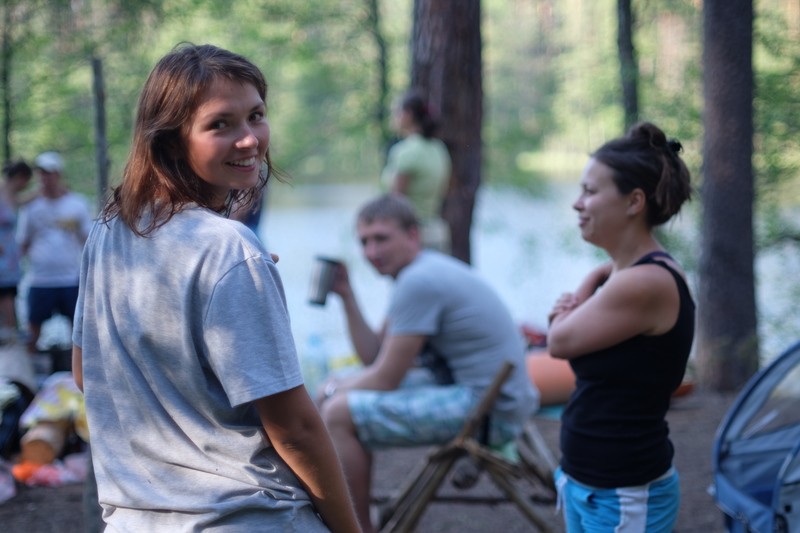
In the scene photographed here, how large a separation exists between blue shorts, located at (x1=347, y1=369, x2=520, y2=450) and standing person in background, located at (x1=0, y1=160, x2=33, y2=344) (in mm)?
3890

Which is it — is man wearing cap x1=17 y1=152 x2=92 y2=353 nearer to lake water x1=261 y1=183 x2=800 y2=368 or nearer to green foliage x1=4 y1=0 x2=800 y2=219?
green foliage x1=4 y1=0 x2=800 y2=219

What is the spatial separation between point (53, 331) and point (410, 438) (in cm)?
586

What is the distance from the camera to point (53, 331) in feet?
27.9

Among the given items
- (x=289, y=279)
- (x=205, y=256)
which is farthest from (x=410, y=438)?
(x=289, y=279)

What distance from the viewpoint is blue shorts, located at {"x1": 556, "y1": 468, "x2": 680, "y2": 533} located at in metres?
2.19

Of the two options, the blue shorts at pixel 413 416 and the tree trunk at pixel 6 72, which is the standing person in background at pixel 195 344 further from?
the tree trunk at pixel 6 72

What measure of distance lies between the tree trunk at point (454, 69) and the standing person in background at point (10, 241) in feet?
10.0

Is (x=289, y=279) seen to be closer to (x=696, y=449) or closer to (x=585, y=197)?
(x=696, y=449)

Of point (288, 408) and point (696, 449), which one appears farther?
point (696, 449)

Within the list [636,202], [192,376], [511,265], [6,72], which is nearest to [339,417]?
[636,202]

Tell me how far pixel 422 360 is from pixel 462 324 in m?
0.34

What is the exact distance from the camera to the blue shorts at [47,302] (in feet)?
22.9

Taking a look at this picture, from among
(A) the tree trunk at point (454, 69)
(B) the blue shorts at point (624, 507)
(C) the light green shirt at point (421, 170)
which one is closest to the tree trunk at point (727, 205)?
(C) the light green shirt at point (421, 170)

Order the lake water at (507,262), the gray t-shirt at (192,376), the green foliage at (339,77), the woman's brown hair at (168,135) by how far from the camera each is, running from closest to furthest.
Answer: the gray t-shirt at (192,376)
the woman's brown hair at (168,135)
the green foliage at (339,77)
the lake water at (507,262)
